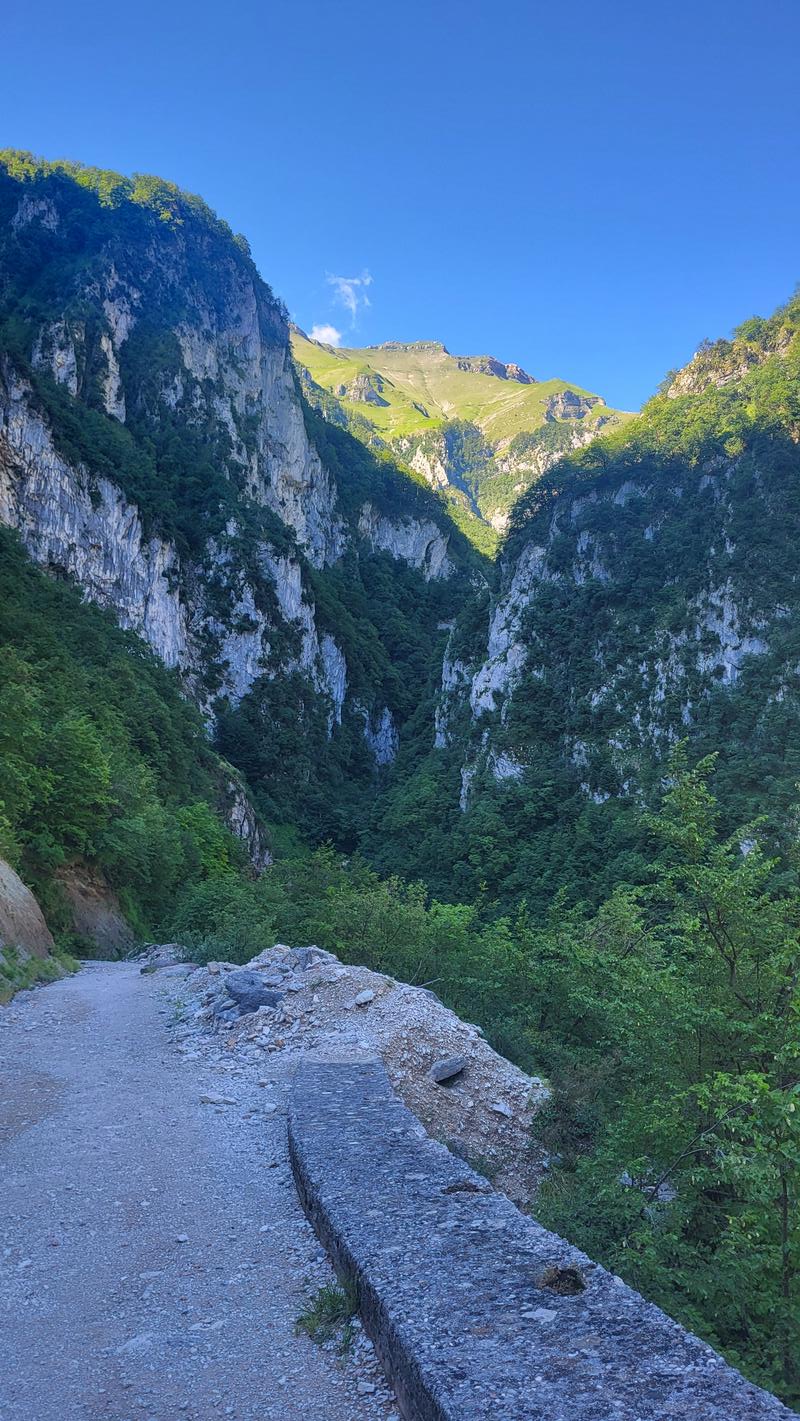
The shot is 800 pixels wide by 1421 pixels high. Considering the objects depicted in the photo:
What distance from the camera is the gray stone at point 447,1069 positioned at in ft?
22.1

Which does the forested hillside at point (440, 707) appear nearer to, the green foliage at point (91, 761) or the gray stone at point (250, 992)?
the green foliage at point (91, 761)

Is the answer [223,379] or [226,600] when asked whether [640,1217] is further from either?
[223,379]

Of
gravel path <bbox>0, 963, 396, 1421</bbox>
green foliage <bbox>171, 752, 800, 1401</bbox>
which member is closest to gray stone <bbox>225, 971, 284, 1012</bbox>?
gravel path <bbox>0, 963, 396, 1421</bbox>

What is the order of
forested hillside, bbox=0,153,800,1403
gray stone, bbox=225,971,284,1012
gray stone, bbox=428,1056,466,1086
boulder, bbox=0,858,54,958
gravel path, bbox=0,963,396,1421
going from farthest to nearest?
boulder, bbox=0,858,54,958
gray stone, bbox=225,971,284,1012
gray stone, bbox=428,1056,466,1086
forested hillside, bbox=0,153,800,1403
gravel path, bbox=0,963,396,1421

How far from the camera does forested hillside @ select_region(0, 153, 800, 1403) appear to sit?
477 centimetres

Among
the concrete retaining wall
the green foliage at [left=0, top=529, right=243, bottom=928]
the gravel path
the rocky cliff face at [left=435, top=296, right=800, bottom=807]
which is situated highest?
the rocky cliff face at [left=435, top=296, right=800, bottom=807]

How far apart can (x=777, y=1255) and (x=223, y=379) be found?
9465 cm

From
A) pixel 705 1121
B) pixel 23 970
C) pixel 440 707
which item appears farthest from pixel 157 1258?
pixel 440 707

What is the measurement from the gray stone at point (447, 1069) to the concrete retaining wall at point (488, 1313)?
2.48 metres

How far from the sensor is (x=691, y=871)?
192 inches

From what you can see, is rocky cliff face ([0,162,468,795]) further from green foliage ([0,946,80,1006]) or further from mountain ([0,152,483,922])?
green foliage ([0,946,80,1006])

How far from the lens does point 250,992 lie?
8359 mm

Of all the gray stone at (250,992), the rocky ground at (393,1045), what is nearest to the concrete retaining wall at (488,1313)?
the rocky ground at (393,1045)

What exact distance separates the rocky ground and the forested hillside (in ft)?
1.52
